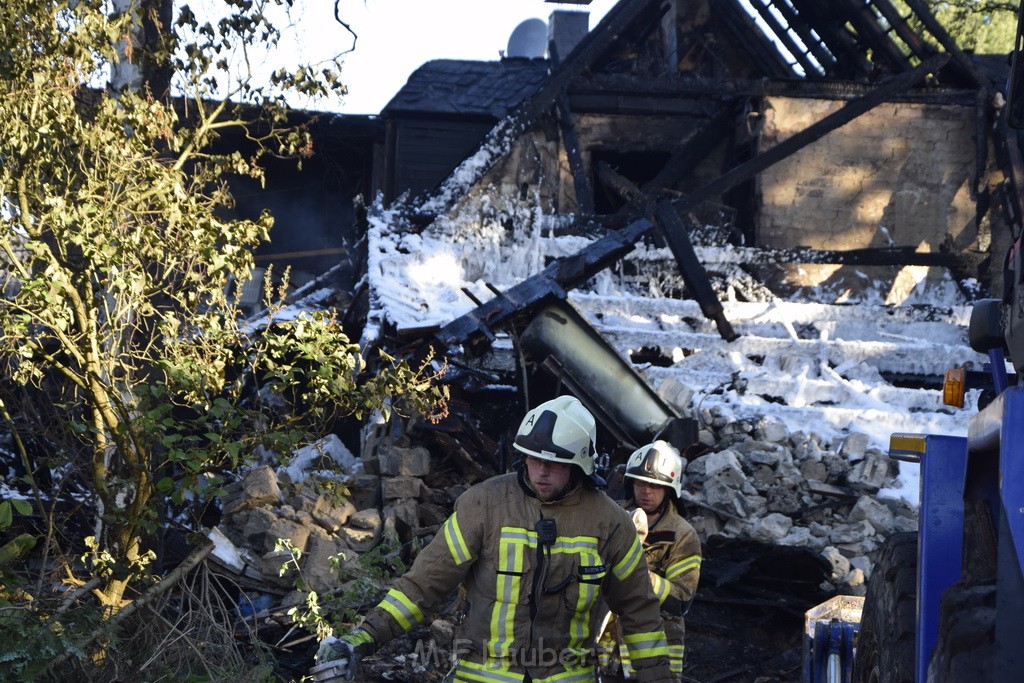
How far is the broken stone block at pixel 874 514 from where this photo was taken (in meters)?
8.41

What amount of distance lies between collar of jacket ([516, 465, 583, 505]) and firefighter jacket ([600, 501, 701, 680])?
4.29ft

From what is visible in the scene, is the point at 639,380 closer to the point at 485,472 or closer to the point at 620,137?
the point at 485,472

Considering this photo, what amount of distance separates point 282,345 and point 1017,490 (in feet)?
13.3

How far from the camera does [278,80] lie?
22.4 ft

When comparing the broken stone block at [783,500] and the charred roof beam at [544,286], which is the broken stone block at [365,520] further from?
the broken stone block at [783,500]

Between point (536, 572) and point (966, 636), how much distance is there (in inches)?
52.9

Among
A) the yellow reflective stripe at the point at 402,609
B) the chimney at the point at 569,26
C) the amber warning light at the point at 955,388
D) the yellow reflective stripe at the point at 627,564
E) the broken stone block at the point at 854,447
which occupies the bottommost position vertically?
the yellow reflective stripe at the point at 402,609

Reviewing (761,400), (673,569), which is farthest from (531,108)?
(673,569)

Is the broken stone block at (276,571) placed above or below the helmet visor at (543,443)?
below

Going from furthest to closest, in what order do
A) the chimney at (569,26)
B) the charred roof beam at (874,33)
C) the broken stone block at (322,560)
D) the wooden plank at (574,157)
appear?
the chimney at (569,26), the charred roof beam at (874,33), the wooden plank at (574,157), the broken stone block at (322,560)

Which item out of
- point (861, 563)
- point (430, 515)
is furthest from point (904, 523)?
point (430, 515)

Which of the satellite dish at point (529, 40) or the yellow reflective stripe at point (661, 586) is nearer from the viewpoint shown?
the yellow reflective stripe at point (661, 586)

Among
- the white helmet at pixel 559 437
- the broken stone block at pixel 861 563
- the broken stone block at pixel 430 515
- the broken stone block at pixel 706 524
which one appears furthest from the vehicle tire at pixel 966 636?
the broken stone block at pixel 430 515

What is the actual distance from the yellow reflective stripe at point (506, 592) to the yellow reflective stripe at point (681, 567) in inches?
61.4
